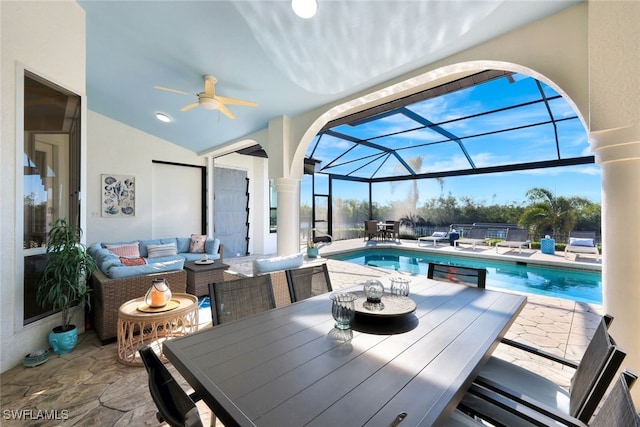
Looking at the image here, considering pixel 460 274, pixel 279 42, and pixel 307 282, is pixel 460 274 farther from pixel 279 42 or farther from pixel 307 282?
pixel 279 42

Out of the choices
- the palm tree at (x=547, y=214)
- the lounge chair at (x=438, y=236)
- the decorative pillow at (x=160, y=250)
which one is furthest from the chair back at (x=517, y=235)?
the decorative pillow at (x=160, y=250)

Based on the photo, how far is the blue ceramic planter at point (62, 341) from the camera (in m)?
2.67

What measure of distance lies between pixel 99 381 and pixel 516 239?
34.5ft

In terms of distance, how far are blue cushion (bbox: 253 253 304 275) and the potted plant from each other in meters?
1.79

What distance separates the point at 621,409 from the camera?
2.36 feet

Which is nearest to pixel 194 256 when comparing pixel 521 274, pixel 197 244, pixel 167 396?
pixel 197 244

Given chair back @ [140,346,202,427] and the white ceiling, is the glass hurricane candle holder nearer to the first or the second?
chair back @ [140,346,202,427]

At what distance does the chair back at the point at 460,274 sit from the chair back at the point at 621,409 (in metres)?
1.61

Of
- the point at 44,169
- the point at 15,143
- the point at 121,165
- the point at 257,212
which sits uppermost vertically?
the point at 121,165

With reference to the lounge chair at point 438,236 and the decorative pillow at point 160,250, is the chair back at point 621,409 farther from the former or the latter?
the lounge chair at point 438,236

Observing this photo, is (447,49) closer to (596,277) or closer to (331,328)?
(331,328)

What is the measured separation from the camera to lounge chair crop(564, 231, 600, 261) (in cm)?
749

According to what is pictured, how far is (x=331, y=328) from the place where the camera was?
1.47 metres

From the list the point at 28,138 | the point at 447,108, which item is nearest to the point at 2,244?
the point at 28,138
